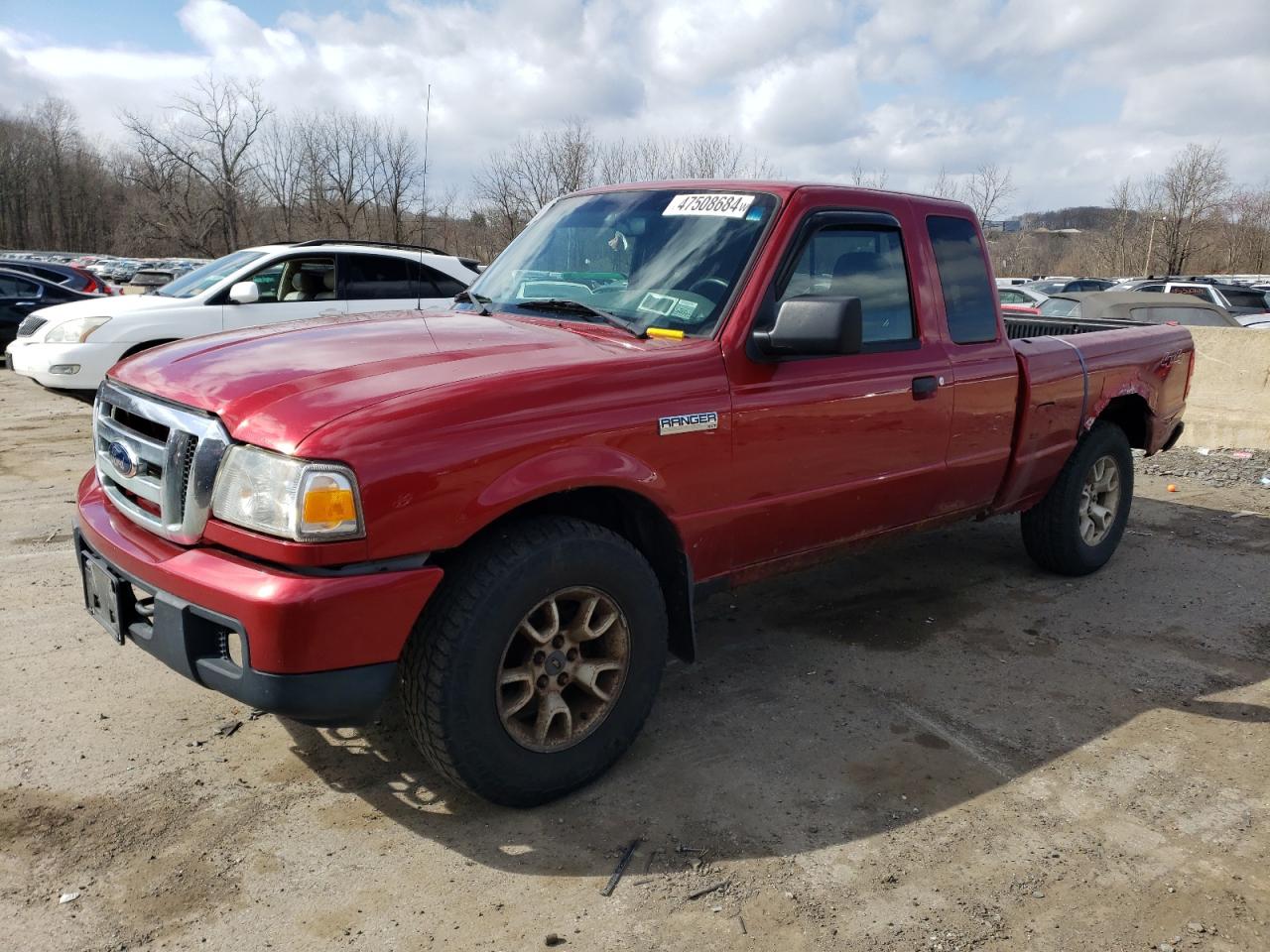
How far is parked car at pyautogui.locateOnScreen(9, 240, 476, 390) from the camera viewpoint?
28.0ft

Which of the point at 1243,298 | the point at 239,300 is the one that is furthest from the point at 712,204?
the point at 1243,298

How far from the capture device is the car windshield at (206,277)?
354 inches

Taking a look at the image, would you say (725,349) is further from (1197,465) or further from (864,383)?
(1197,465)

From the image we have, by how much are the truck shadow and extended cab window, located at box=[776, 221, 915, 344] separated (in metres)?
1.05

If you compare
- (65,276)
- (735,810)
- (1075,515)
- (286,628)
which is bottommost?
(735,810)

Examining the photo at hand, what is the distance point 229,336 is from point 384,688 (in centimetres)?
159

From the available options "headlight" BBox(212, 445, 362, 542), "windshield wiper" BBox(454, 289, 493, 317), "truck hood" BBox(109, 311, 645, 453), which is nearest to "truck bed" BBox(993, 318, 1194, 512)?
"truck hood" BBox(109, 311, 645, 453)

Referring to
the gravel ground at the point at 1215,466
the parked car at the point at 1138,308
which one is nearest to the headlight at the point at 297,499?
the gravel ground at the point at 1215,466

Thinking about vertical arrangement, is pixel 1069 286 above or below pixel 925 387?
above

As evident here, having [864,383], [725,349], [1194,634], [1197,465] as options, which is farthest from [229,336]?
[1197,465]

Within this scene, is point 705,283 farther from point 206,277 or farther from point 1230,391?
point 1230,391

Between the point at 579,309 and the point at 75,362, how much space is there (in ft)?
22.2

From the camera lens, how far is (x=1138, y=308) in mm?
11172

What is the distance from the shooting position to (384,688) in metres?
2.60
